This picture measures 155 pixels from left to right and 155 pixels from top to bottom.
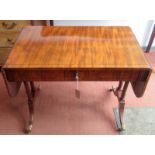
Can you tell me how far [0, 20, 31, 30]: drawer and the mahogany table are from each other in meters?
0.53

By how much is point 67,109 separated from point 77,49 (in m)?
0.71

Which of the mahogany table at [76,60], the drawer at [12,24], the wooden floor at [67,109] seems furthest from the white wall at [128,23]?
the mahogany table at [76,60]

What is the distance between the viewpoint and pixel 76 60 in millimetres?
1171

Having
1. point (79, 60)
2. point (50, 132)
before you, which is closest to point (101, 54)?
point (79, 60)

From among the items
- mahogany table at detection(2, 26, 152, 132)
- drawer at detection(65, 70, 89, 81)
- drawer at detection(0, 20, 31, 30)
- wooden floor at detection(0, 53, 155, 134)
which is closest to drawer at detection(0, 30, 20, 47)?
drawer at detection(0, 20, 31, 30)

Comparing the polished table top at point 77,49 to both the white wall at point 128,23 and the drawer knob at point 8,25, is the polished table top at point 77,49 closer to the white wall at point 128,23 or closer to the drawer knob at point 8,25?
the drawer knob at point 8,25

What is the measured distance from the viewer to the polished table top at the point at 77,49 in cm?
115

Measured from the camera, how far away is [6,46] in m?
2.10

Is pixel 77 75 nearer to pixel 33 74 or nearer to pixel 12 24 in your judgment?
pixel 33 74

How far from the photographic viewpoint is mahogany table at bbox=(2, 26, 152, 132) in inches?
44.6
